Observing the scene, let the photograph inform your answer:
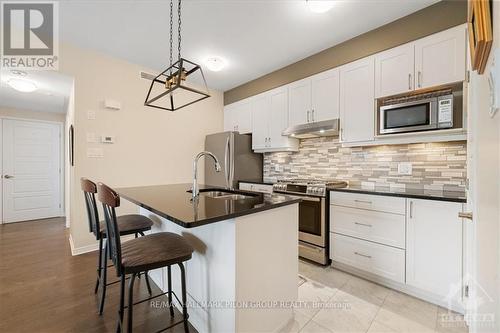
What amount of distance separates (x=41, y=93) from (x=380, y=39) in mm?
5075

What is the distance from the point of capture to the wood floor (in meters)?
1.66

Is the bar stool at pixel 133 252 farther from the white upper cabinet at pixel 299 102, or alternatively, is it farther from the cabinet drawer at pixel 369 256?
the white upper cabinet at pixel 299 102

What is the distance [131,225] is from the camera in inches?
75.8

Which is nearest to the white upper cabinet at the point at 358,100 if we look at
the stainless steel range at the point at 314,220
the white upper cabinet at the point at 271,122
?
the stainless steel range at the point at 314,220

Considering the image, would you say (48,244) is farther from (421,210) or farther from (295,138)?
(421,210)

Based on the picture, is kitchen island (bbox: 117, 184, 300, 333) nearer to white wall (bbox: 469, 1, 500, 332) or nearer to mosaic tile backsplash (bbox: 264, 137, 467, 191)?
white wall (bbox: 469, 1, 500, 332)

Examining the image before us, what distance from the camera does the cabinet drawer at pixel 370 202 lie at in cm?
206

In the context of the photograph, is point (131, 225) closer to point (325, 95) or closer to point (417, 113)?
point (325, 95)

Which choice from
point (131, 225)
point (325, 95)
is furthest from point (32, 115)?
point (325, 95)

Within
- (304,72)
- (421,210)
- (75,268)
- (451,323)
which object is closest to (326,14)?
(304,72)

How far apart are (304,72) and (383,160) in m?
1.56

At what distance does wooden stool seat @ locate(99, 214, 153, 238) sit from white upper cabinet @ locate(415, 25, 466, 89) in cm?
280

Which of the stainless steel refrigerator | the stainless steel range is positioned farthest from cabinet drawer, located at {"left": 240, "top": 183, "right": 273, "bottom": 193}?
the stainless steel range

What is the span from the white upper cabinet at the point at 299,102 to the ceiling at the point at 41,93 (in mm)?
3011
